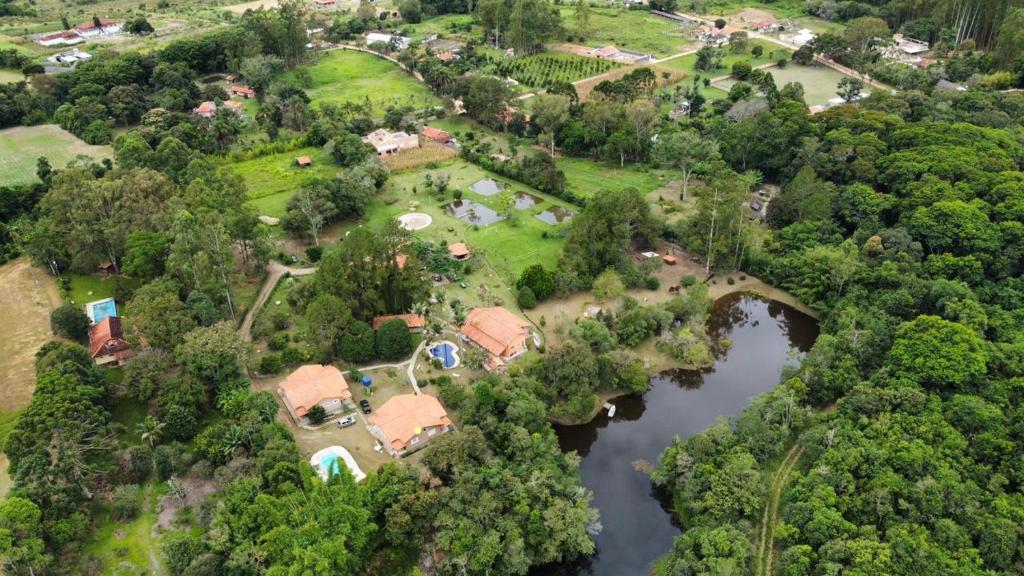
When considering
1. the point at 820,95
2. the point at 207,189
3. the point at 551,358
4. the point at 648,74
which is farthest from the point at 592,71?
the point at 551,358

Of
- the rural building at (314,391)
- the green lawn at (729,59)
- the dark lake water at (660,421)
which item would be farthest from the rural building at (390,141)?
the green lawn at (729,59)

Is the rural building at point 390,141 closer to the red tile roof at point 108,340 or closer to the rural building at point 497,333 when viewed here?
the rural building at point 497,333

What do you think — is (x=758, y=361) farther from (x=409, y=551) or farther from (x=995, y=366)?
(x=409, y=551)

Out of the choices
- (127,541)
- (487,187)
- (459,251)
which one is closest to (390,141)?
(487,187)

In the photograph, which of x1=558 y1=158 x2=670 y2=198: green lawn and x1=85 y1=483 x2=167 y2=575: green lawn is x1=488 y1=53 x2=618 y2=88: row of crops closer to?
x1=558 y1=158 x2=670 y2=198: green lawn

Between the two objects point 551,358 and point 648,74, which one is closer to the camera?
point 551,358

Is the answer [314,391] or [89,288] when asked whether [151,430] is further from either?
[89,288]

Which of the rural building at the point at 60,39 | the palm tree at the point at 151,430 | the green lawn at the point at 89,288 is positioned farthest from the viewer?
the rural building at the point at 60,39
